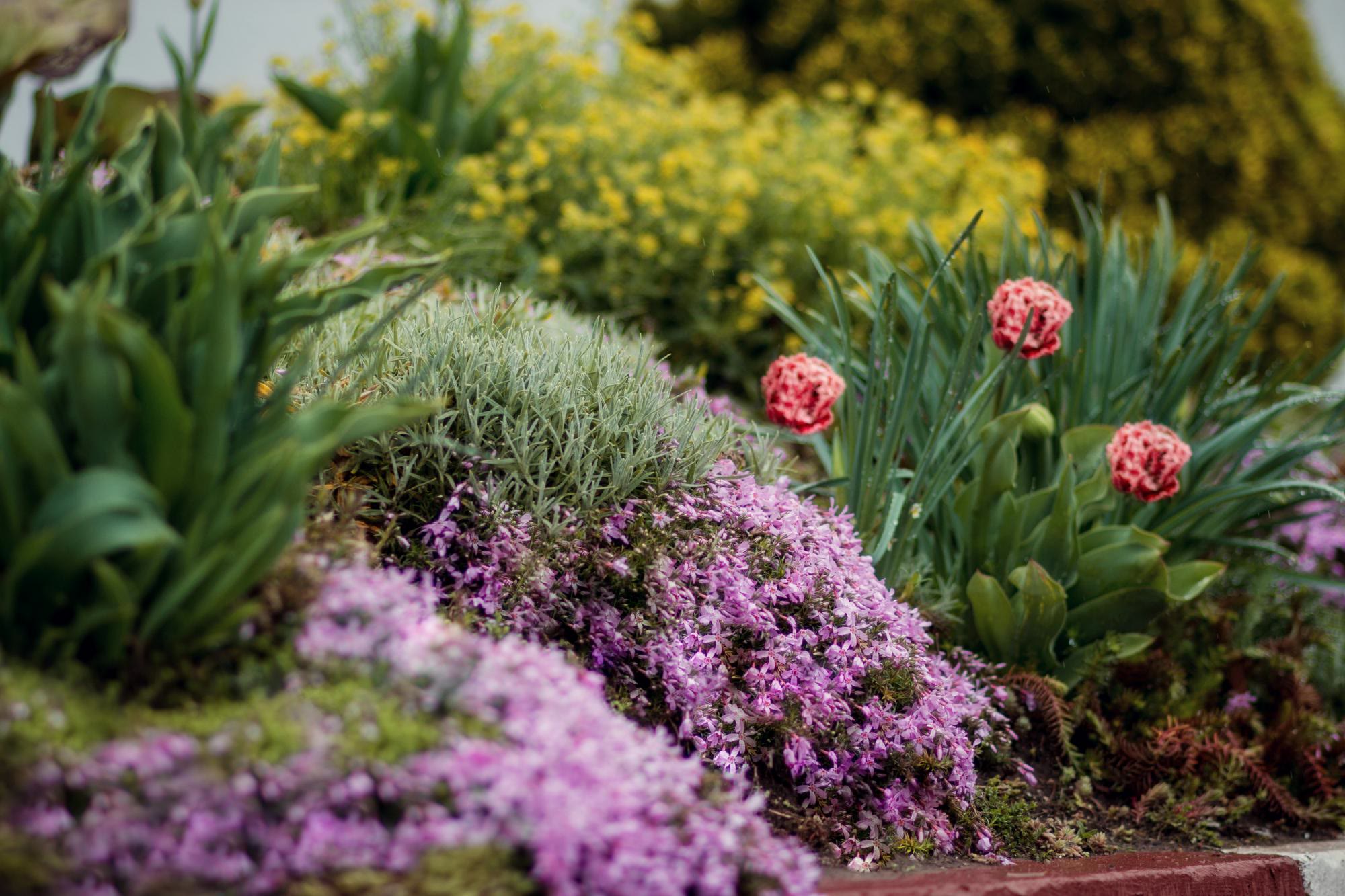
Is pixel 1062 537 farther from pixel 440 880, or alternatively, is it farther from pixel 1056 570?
pixel 440 880

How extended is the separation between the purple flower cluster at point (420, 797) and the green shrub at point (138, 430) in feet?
0.64

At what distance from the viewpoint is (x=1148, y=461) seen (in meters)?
2.98

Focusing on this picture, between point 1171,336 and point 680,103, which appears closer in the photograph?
point 1171,336

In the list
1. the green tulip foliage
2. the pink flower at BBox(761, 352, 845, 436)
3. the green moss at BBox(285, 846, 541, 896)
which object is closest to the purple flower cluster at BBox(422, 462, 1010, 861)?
the pink flower at BBox(761, 352, 845, 436)

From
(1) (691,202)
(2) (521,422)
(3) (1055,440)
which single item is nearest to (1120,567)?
(3) (1055,440)

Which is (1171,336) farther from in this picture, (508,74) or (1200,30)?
(1200,30)

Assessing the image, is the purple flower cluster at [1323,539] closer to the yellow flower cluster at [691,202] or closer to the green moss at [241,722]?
the yellow flower cluster at [691,202]

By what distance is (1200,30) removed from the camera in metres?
8.68

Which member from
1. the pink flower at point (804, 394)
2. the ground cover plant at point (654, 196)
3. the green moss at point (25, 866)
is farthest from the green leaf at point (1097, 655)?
the green moss at point (25, 866)

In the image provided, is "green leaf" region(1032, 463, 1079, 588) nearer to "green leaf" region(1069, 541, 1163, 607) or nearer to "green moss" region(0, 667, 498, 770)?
"green leaf" region(1069, 541, 1163, 607)

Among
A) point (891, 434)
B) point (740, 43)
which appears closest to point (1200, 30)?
point (740, 43)

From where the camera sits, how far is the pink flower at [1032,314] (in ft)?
9.56

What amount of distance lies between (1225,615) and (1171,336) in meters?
0.97

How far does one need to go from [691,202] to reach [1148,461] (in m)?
2.37
